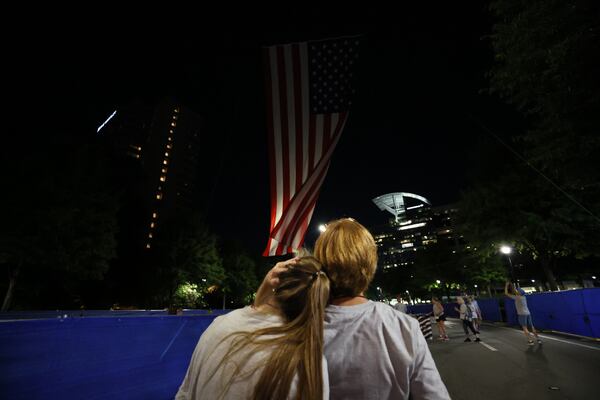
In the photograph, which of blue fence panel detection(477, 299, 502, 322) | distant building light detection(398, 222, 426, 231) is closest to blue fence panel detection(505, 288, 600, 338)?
blue fence panel detection(477, 299, 502, 322)

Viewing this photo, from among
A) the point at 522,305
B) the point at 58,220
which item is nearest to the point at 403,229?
the point at 522,305

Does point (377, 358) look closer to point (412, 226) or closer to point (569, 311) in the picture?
point (569, 311)

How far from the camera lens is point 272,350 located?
1.11 m

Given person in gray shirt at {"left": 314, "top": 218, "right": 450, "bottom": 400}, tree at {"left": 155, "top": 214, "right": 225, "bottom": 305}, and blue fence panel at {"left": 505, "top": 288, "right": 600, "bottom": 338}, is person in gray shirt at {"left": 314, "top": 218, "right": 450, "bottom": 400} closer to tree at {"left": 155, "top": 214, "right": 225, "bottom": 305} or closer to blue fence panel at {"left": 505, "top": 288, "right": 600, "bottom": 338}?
blue fence panel at {"left": 505, "top": 288, "right": 600, "bottom": 338}

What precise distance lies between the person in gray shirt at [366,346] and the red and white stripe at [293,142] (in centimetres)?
580

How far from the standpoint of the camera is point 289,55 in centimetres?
756

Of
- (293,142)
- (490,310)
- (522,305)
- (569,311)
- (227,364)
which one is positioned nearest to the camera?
(227,364)

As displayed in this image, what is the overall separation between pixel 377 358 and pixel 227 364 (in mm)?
794

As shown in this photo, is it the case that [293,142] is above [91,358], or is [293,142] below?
above

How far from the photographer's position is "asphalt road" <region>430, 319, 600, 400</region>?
5.09m

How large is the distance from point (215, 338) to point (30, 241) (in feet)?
76.5

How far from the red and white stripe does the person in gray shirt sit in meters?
5.80

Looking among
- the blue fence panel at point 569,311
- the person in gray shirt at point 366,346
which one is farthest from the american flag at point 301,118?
the blue fence panel at point 569,311

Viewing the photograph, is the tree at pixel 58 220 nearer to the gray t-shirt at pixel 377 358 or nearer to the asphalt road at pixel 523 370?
the asphalt road at pixel 523 370
